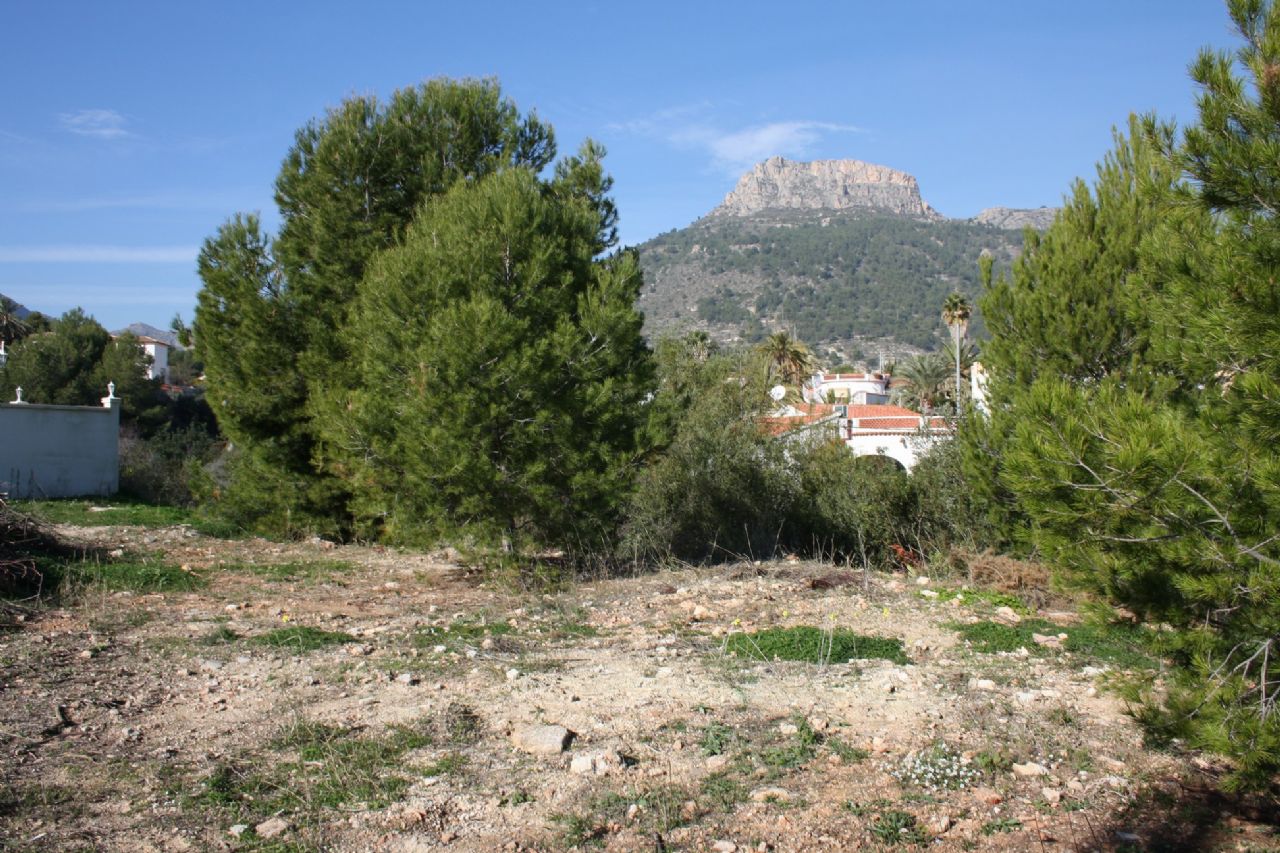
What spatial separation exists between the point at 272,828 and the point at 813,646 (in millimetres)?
4578

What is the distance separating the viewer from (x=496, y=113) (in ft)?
50.1

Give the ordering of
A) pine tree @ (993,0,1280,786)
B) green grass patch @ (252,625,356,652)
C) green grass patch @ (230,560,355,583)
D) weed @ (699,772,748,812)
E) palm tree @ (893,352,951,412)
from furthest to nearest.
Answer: palm tree @ (893,352,951,412) < green grass patch @ (230,560,355,583) < green grass patch @ (252,625,356,652) < weed @ (699,772,748,812) < pine tree @ (993,0,1280,786)

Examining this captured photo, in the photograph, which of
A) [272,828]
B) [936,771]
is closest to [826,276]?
[936,771]

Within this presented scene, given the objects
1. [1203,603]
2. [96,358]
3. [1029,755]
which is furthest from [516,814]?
[96,358]

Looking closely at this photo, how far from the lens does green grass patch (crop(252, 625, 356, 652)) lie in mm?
7707

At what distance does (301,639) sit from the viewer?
309 inches

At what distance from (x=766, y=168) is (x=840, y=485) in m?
185

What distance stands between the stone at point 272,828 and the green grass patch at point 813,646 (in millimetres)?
4058

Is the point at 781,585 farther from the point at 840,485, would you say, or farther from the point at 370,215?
the point at 370,215

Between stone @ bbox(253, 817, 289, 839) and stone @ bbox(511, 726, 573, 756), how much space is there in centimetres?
144

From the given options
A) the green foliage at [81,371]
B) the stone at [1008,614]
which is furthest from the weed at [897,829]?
the green foliage at [81,371]

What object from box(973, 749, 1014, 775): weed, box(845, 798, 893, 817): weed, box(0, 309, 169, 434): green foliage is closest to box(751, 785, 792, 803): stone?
box(845, 798, 893, 817): weed

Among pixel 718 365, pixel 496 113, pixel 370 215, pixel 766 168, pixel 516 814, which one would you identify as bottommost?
pixel 516 814

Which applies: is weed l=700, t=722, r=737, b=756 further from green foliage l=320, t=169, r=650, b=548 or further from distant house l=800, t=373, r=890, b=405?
distant house l=800, t=373, r=890, b=405
